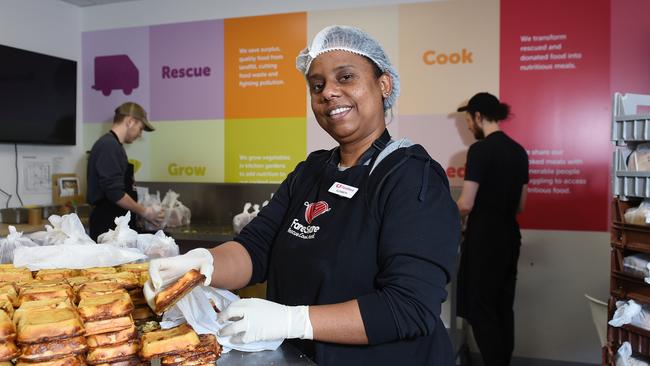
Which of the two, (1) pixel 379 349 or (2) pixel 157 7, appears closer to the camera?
(1) pixel 379 349

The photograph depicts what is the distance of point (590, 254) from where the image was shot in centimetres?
375

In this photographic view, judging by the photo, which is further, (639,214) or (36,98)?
(36,98)

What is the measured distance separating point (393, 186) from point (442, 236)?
0.56 ft

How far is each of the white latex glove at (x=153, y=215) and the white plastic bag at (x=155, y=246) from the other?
1949mm

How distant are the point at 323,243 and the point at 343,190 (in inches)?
6.1

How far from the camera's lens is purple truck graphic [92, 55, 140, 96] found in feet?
16.2

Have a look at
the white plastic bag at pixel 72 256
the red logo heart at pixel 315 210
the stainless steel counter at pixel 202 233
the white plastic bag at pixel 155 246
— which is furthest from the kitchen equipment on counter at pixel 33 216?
the red logo heart at pixel 315 210

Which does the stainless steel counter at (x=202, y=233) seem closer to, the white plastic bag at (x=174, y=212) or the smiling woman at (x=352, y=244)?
the white plastic bag at (x=174, y=212)

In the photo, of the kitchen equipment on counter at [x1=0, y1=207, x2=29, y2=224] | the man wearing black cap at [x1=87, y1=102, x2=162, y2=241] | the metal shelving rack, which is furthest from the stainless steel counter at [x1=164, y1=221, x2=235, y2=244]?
the metal shelving rack

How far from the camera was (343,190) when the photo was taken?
1.41 meters

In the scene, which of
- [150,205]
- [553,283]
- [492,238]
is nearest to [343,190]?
[492,238]

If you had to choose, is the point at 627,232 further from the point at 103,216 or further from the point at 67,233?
the point at 103,216

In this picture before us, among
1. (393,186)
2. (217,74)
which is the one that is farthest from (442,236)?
(217,74)

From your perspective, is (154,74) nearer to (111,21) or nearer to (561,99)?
(111,21)
